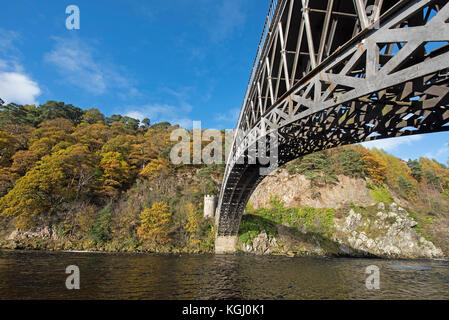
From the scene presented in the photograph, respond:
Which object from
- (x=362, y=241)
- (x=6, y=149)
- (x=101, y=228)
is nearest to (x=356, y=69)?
(x=101, y=228)

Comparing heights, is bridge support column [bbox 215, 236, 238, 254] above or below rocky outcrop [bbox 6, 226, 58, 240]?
below

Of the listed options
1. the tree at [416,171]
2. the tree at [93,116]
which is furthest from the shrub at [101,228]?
the tree at [416,171]

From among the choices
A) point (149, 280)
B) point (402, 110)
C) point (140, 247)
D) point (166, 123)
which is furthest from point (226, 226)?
point (166, 123)

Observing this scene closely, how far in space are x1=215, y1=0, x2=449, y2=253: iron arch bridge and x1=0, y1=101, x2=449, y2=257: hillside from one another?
20.4 metres

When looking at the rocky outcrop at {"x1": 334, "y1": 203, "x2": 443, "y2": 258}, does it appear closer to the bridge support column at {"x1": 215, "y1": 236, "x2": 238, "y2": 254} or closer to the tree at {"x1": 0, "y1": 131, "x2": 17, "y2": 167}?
the bridge support column at {"x1": 215, "y1": 236, "x2": 238, "y2": 254}

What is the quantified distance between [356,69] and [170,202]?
29.9 metres

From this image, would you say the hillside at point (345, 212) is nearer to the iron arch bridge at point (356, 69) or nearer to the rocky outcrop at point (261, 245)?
the rocky outcrop at point (261, 245)

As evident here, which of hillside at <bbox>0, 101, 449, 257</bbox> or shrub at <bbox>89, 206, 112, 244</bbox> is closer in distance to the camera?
shrub at <bbox>89, 206, 112, 244</bbox>

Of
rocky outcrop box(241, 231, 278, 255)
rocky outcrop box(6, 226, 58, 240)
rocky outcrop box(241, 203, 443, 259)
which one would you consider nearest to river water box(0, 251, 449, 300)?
rocky outcrop box(241, 231, 278, 255)

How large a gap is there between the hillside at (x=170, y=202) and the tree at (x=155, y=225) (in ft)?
0.43

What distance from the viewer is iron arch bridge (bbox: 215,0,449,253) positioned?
3191mm

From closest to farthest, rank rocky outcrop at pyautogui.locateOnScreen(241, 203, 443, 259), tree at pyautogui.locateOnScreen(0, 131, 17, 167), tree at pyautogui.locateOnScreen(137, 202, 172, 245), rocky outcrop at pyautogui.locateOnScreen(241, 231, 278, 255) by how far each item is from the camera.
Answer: tree at pyautogui.locateOnScreen(137, 202, 172, 245)
rocky outcrop at pyautogui.locateOnScreen(241, 231, 278, 255)
rocky outcrop at pyautogui.locateOnScreen(241, 203, 443, 259)
tree at pyautogui.locateOnScreen(0, 131, 17, 167)

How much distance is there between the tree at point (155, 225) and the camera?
1065 inches

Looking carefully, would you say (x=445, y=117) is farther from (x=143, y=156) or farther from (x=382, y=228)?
(x=143, y=156)
